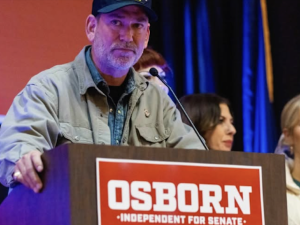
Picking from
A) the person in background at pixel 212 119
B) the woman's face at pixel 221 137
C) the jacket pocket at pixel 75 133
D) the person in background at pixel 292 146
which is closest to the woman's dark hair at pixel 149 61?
the person in background at pixel 212 119

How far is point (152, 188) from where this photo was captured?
1.33 meters

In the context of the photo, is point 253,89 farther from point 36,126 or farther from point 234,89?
point 36,126

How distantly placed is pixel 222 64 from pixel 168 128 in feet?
5.70

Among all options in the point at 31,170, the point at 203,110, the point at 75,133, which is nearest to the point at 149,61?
the point at 203,110

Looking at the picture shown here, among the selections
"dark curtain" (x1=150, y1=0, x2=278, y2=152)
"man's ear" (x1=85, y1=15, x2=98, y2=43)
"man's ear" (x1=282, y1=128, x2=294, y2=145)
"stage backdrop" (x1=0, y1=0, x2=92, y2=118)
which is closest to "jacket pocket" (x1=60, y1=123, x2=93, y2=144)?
"man's ear" (x1=85, y1=15, x2=98, y2=43)

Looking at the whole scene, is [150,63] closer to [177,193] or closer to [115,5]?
[115,5]

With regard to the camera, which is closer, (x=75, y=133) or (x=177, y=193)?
(x=177, y=193)

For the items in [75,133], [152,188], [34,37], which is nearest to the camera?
[152,188]

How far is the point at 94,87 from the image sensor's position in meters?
1.89

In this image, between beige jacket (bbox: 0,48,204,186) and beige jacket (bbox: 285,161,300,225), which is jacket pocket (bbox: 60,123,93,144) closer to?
beige jacket (bbox: 0,48,204,186)

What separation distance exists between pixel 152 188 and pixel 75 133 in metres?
0.54

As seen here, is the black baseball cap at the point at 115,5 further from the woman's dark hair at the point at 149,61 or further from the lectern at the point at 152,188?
the woman's dark hair at the point at 149,61

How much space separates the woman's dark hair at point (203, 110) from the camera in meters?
2.75

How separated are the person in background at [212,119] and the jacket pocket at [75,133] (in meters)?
0.95
